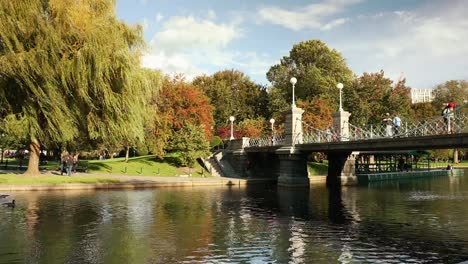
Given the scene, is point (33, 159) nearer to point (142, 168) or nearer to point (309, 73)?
A: point (142, 168)

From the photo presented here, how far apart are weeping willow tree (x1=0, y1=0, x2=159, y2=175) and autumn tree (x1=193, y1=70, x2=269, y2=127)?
145 ft

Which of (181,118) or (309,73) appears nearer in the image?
(181,118)

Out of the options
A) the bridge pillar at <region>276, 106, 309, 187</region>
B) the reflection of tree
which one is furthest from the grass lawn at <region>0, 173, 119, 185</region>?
the reflection of tree

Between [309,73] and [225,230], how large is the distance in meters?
55.2

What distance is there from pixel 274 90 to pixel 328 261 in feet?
197

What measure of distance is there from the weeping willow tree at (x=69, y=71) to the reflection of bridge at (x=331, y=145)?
1413 cm

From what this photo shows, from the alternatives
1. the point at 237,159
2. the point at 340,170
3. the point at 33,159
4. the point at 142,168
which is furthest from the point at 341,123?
the point at 33,159

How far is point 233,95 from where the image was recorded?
3103 inches

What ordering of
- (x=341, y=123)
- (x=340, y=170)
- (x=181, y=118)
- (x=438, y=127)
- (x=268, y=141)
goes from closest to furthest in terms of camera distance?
(x=438, y=127) < (x=341, y=123) < (x=340, y=170) < (x=268, y=141) < (x=181, y=118)

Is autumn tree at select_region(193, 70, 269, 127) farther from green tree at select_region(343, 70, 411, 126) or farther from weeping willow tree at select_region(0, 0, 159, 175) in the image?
weeping willow tree at select_region(0, 0, 159, 175)

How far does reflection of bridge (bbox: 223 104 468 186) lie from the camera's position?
2466cm

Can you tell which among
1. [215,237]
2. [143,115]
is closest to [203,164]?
[143,115]

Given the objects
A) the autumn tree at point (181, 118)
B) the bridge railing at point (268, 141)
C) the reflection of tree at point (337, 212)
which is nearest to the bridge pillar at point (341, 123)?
the bridge railing at point (268, 141)

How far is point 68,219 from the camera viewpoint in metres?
18.1
